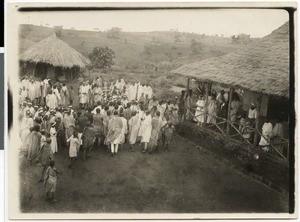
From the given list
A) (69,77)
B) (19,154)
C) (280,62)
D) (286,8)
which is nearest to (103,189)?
(19,154)

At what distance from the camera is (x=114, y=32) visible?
375 inches

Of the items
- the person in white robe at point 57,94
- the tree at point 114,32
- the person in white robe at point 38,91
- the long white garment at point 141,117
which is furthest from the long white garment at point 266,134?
the person in white robe at point 38,91

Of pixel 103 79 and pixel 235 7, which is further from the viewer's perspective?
pixel 103 79

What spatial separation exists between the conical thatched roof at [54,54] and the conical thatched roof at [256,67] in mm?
2204

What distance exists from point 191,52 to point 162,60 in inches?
26.0

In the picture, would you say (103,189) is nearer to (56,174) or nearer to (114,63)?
(56,174)

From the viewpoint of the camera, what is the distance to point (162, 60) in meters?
9.66

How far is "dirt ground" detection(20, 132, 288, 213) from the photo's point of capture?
365 inches

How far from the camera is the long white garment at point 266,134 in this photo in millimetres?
9398

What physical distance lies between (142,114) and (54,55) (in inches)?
102

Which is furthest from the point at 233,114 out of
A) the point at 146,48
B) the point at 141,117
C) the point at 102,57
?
the point at 102,57

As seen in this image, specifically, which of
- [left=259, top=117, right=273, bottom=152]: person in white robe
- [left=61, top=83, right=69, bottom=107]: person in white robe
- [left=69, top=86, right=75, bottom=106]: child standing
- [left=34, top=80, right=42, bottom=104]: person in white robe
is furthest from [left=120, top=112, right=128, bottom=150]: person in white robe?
[left=259, top=117, right=273, bottom=152]: person in white robe

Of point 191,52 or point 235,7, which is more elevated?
point 235,7

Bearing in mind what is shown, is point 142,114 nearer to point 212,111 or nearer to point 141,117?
point 141,117
